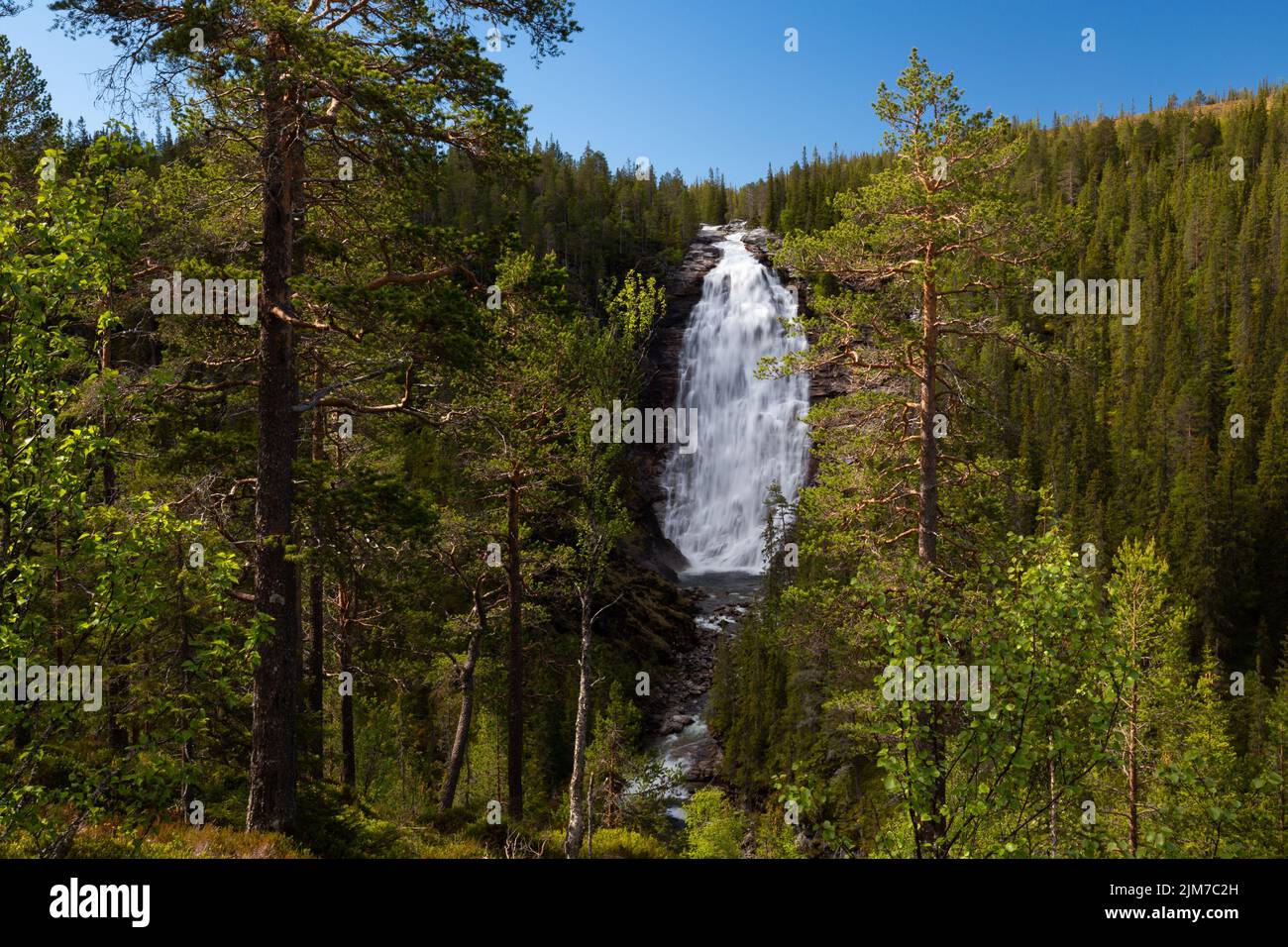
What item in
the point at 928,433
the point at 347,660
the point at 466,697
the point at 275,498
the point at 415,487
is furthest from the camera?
the point at 347,660

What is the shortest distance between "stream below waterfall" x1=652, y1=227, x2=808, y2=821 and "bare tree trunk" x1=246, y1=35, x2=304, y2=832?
3687cm

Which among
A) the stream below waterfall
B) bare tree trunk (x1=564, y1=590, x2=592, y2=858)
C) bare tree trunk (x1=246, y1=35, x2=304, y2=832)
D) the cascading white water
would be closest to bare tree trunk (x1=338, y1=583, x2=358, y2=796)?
bare tree trunk (x1=564, y1=590, x2=592, y2=858)

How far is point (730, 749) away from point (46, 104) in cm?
3487

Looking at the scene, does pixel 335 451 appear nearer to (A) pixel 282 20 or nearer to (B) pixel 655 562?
(A) pixel 282 20

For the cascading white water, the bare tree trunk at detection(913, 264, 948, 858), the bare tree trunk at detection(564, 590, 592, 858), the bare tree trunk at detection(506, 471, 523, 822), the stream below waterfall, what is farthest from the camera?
the cascading white water

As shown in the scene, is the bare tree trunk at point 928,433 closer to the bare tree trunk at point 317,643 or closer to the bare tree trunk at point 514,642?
the bare tree trunk at point 514,642

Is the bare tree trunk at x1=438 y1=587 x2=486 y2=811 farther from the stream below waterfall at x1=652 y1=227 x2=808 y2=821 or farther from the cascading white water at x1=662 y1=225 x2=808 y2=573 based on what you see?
the cascading white water at x1=662 y1=225 x2=808 y2=573

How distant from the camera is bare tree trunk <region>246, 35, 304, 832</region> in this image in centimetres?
883

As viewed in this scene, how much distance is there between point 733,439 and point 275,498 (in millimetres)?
55253

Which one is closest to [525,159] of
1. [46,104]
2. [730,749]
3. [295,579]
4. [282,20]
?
[282,20]

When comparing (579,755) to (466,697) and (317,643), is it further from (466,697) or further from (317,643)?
(317,643)

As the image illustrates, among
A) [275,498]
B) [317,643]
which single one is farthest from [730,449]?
[275,498]

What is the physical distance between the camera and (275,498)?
9.04 meters
